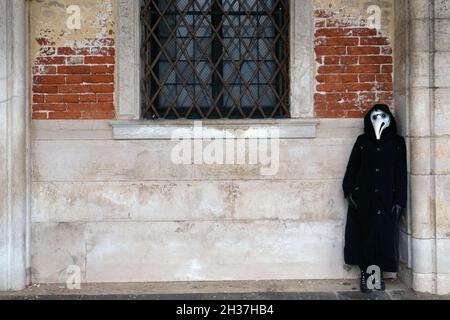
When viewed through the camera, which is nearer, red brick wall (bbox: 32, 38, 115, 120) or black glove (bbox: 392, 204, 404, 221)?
black glove (bbox: 392, 204, 404, 221)

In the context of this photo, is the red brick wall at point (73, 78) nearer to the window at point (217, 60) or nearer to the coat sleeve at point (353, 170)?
the window at point (217, 60)

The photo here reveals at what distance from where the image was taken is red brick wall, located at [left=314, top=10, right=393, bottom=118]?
5789 mm

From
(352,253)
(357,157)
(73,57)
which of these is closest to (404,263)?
(352,253)

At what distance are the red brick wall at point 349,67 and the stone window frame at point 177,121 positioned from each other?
0.38 ft

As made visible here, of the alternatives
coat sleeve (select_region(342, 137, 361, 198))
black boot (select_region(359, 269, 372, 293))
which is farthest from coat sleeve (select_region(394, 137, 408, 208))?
black boot (select_region(359, 269, 372, 293))

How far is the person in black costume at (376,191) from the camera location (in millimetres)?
5430

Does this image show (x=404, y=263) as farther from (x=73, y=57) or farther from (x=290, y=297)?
(x=73, y=57)

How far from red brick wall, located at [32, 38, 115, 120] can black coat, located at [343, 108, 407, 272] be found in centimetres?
261

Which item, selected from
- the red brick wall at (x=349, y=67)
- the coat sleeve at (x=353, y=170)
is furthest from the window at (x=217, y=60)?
the coat sleeve at (x=353, y=170)

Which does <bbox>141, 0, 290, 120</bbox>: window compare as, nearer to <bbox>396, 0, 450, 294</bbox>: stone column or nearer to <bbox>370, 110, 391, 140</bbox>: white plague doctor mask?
<bbox>370, 110, 391, 140</bbox>: white plague doctor mask

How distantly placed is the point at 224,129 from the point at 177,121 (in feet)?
1.60

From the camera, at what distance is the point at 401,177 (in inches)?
213

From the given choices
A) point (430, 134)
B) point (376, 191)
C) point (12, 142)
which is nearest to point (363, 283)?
point (376, 191)

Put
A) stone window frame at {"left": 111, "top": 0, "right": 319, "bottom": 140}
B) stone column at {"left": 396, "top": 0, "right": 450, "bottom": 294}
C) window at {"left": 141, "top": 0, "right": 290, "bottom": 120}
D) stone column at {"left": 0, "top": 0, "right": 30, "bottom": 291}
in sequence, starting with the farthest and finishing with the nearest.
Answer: window at {"left": 141, "top": 0, "right": 290, "bottom": 120} → stone window frame at {"left": 111, "top": 0, "right": 319, "bottom": 140} → stone column at {"left": 0, "top": 0, "right": 30, "bottom": 291} → stone column at {"left": 396, "top": 0, "right": 450, "bottom": 294}
